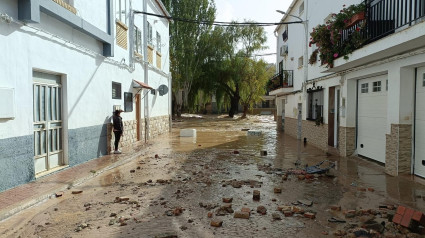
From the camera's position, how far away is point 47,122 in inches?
315

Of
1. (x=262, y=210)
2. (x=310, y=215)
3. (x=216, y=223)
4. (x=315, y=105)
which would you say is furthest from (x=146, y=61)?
Result: (x=310, y=215)

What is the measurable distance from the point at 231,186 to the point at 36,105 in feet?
15.7

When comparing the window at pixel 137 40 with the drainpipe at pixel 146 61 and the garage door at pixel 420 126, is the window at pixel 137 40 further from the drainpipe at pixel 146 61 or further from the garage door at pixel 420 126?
the garage door at pixel 420 126

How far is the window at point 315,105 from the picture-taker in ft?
46.8

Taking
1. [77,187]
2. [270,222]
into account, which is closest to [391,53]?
[270,222]

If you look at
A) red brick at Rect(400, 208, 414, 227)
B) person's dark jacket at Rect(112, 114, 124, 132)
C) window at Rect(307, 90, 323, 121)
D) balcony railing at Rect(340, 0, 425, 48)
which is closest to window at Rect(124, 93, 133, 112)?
person's dark jacket at Rect(112, 114, 124, 132)

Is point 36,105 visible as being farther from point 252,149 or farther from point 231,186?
point 252,149

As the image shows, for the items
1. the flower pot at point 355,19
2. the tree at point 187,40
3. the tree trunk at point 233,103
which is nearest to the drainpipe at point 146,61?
the flower pot at point 355,19

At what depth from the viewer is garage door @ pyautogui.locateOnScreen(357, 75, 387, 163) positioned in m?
9.39

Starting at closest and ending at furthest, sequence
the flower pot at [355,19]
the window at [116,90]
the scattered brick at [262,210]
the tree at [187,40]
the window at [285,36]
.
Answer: the scattered brick at [262,210] → the flower pot at [355,19] → the window at [116,90] → the window at [285,36] → the tree at [187,40]

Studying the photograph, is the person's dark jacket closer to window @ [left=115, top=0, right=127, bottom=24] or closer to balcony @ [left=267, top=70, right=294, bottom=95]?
A: window @ [left=115, top=0, right=127, bottom=24]

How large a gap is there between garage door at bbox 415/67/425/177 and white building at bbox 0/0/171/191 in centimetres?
846

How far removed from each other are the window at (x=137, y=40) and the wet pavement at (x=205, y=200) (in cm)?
653

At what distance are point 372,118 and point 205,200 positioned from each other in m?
6.48
